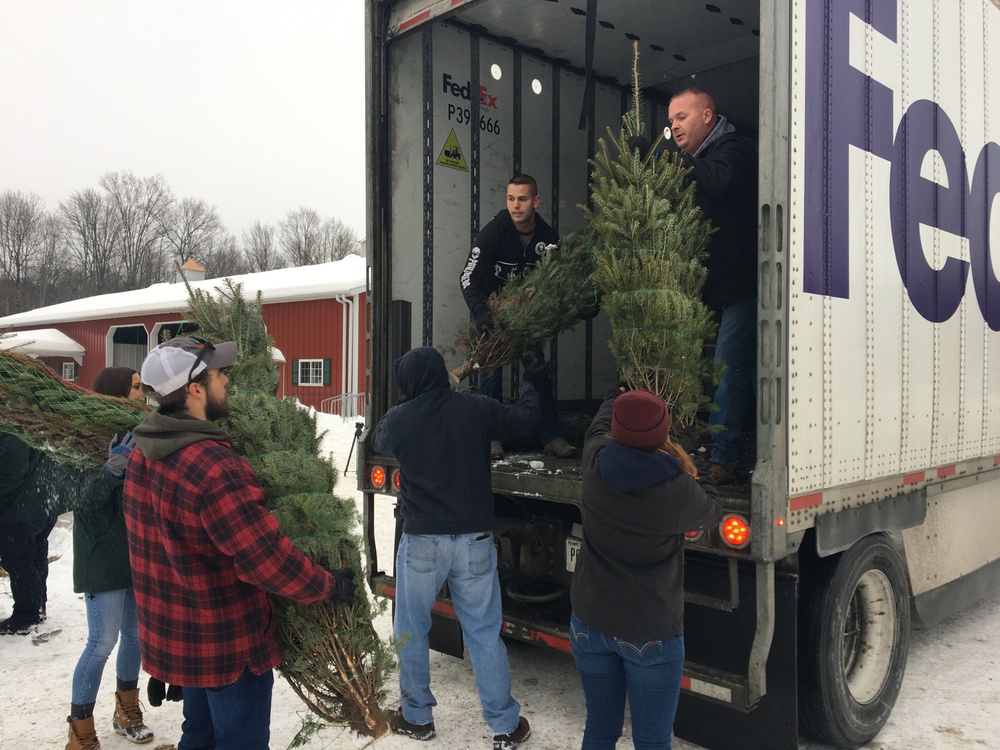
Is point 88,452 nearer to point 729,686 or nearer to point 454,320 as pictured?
point 454,320

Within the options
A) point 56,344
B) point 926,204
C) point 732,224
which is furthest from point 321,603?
point 56,344

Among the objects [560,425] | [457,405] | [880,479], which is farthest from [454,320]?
[880,479]

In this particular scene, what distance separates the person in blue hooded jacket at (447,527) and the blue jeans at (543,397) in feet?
3.56

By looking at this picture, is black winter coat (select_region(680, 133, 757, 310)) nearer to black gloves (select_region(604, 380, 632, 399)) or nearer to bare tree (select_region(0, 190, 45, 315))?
black gloves (select_region(604, 380, 632, 399))

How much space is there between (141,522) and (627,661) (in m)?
1.74

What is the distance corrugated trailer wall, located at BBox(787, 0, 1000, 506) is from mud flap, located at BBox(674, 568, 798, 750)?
1.74 ft

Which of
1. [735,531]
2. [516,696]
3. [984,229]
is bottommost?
[516,696]

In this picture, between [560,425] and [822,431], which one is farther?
[560,425]

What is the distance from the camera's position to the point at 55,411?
336 cm

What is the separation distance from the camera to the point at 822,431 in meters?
3.15

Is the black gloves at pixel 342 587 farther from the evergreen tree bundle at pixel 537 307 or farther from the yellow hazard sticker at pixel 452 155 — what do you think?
the yellow hazard sticker at pixel 452 155

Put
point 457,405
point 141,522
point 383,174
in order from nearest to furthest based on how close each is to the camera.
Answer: point 141,522 → point 457,405 → point 383,174

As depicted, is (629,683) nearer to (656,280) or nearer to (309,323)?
(656,280)

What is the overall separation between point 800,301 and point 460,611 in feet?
6.87
